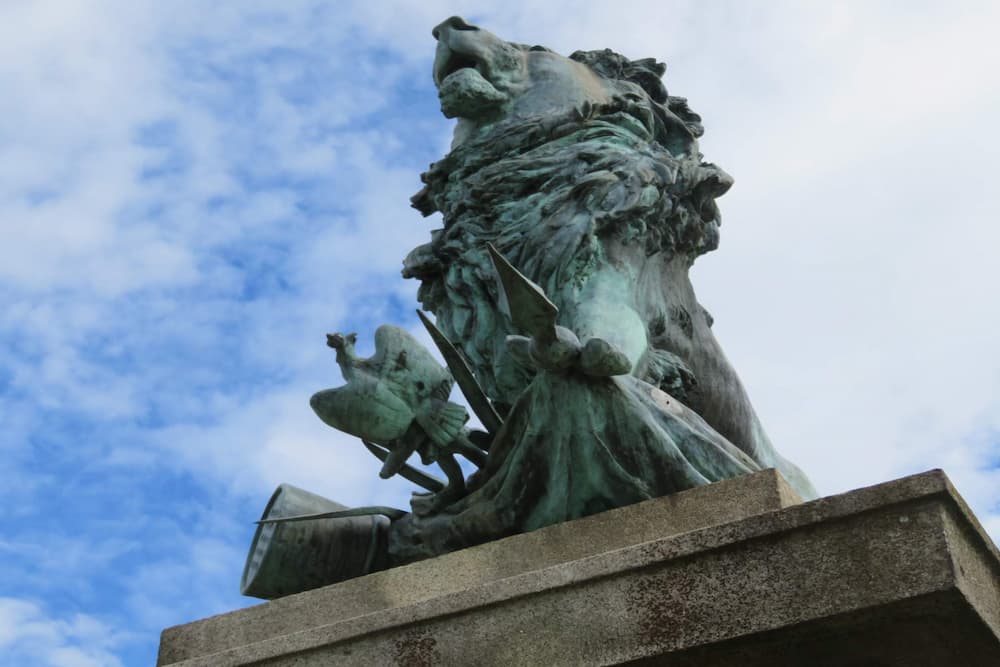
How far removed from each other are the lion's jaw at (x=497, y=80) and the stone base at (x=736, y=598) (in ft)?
9.70

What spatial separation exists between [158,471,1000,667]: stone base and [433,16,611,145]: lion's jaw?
2955 mm

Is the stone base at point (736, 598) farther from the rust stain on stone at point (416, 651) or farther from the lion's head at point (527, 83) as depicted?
the lion's head at point (527, 83)

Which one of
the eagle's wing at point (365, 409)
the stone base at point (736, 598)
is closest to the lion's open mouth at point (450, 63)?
the eagle's wing at point (365, 409)

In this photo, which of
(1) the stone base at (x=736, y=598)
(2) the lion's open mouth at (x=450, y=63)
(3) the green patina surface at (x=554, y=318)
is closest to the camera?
(1) the stone base at (x=736, y=598)

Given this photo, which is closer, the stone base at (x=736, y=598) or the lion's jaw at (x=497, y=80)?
the stone base at (x=736, y=598)

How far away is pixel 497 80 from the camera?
809 centimetres

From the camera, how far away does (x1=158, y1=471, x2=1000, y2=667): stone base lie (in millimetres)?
4555

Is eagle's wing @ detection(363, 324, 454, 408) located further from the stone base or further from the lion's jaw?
the lion's jaw

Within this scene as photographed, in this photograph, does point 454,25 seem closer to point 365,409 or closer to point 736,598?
point 365,409

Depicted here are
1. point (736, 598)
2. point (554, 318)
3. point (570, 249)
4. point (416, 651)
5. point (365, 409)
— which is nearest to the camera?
point (736, 598)

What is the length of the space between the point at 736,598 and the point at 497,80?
4.02 m

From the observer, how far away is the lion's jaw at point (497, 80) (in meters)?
7.94

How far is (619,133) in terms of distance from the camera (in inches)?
313

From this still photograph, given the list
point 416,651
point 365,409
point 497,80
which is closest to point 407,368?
point 365,409
